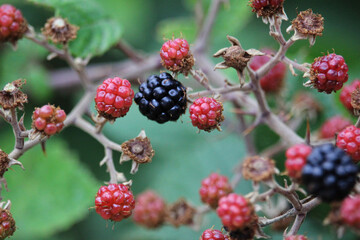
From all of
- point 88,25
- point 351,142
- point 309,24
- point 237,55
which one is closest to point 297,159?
point 351,142

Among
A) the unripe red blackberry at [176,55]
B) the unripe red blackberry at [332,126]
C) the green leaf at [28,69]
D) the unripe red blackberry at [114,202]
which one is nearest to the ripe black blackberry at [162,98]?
the unripe red blackberry at [176,55]

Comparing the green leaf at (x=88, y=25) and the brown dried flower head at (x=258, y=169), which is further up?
the green leaf at (x=88, y=25)

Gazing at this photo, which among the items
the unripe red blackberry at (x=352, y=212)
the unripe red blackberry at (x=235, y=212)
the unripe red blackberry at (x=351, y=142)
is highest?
the unripe red blackberry at (x=351, y=142)

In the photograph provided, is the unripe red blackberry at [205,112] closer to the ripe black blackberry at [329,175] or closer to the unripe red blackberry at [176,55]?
the unripe red blackberry at [176,55]

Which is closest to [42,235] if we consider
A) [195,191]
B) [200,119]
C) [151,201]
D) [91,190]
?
[91,190]

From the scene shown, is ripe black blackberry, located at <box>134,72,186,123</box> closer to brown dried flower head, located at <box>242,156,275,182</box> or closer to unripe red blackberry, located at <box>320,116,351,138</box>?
brown dried flower head, located at <box>242,156,275,182</box>

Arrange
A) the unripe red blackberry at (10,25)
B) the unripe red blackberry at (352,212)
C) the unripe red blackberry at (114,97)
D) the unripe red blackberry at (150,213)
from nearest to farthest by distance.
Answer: the unripe red blackberry at (352,212) → the unripe red blackberry at (114,97) → the unripe red blackberry at (10,25) → the unripe red blackberry at (150,213)

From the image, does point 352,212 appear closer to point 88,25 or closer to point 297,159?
point 297,159
